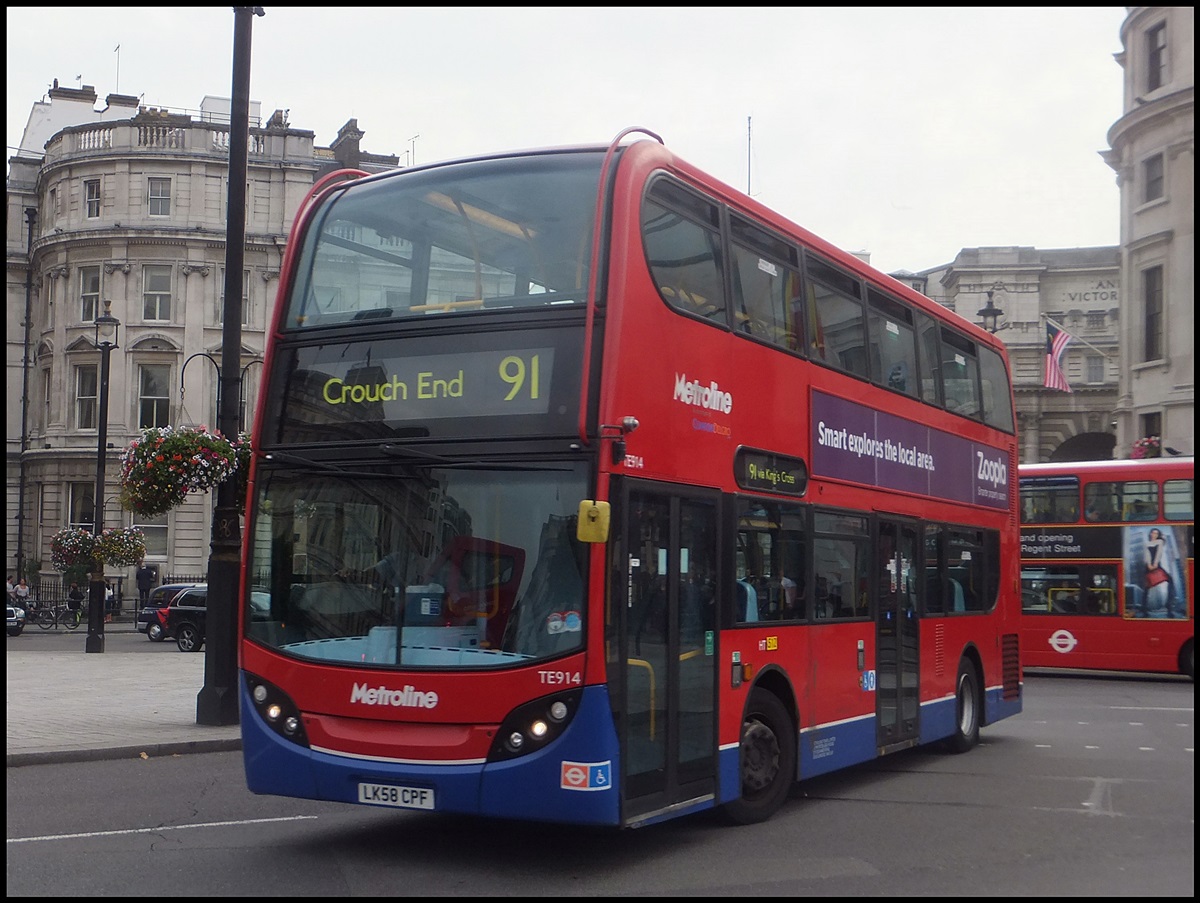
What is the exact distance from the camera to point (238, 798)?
10.3 meters

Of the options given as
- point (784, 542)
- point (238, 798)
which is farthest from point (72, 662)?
point (784, 542)

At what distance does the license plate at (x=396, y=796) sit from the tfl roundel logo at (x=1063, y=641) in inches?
747

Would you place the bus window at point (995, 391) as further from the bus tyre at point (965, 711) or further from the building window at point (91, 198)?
the building window at point (91, 198)

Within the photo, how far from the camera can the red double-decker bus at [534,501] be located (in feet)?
24.7

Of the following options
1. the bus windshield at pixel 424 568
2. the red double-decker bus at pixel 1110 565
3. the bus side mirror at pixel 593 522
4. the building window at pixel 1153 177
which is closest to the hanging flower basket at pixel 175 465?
the bus windshield at pixel 424 568

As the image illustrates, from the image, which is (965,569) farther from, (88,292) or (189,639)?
(88,292)

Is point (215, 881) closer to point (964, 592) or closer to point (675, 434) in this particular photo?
point (675, 434)

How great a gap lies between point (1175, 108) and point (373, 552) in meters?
31.6

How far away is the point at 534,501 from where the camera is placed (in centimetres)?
763

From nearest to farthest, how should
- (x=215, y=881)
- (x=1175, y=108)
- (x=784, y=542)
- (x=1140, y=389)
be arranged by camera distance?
(x=215, y=881) < (x=784, y=542) < (x=1175, y=108) < (x=1140, y=389)

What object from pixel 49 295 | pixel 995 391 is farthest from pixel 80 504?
pixel 995 391

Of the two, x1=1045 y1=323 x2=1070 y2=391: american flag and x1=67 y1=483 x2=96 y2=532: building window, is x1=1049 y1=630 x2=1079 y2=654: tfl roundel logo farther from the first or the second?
x1=67 y1=483 x2=96 y2=532: building window

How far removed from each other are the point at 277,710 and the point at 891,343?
6260mm

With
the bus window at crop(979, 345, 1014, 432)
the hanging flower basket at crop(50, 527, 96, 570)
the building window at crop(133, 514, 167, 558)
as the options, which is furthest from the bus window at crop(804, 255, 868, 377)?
the building window at crop(133, 514, 167, 558)
